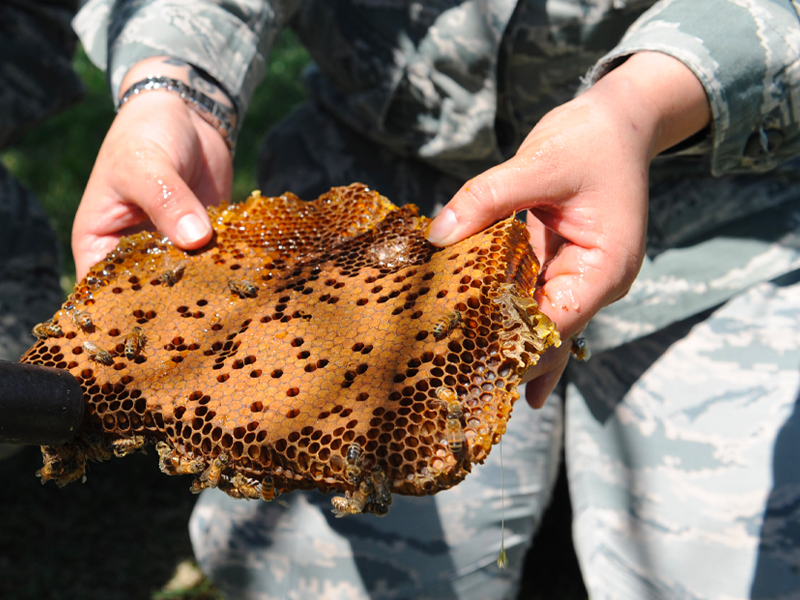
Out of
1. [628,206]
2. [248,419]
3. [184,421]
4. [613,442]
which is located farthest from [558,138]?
[613,442]

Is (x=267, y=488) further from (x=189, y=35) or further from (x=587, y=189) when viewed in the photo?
(x=189, y=35)

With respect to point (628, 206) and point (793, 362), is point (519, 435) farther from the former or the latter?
point (628, 206)

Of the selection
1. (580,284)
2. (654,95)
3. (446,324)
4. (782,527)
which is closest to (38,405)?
(446,324)

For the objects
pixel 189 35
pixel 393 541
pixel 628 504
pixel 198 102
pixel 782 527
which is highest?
pixel 189 35

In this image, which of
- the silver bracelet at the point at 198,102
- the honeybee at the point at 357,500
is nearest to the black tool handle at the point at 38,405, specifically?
the honeybee at the point at 357,500

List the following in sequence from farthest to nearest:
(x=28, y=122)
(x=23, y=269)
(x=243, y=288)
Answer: (x=28, y=122)
(x=23, y=269)
(x=243, y=288)

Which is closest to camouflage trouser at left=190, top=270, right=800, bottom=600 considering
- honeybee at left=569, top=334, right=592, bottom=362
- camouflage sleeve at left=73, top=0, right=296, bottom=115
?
honeybee at left=569, top=334, right=592, bottom=362
